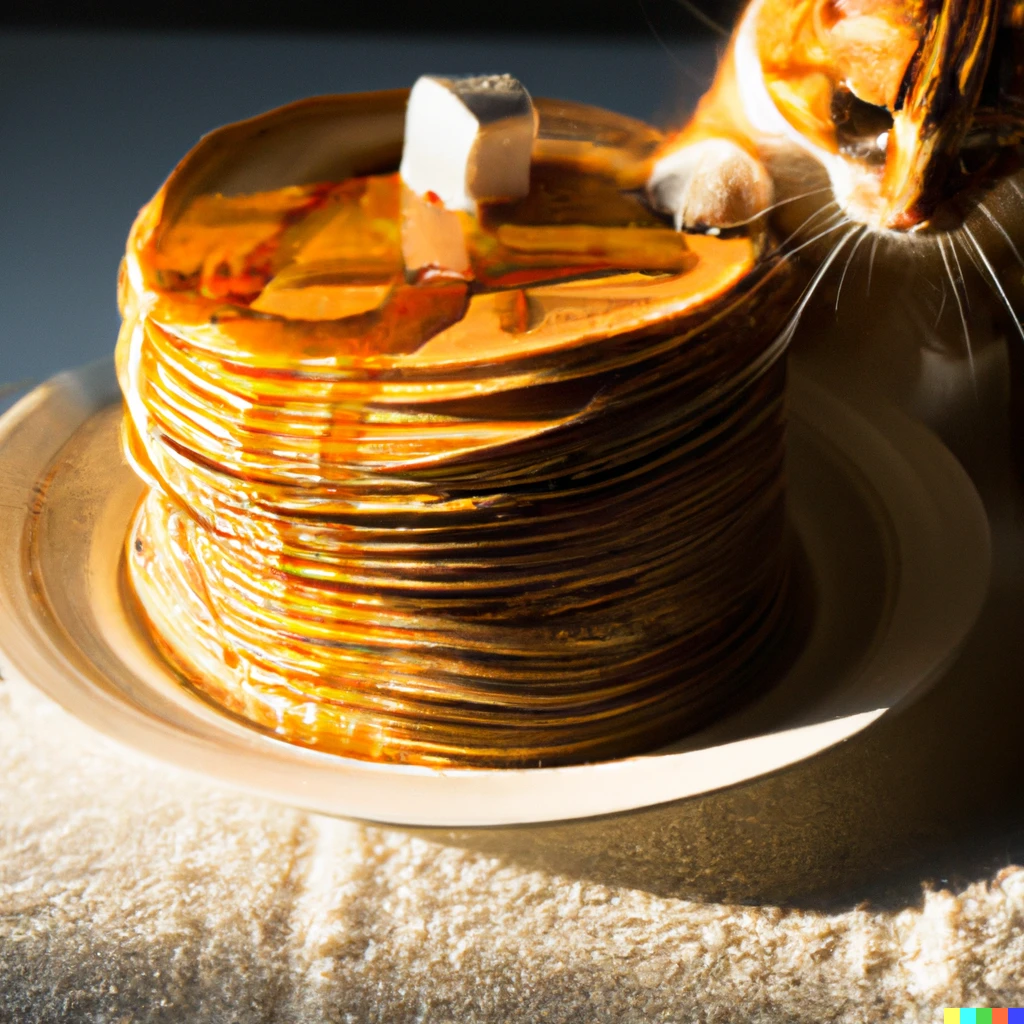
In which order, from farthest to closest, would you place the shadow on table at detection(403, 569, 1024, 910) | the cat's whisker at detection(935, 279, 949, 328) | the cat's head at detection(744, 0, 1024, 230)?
the cat's whisker at detection(935, 279, 949, 328) → the shadow on table at detection(403, 569, 1024, 910) → the cat's head at detection(744, 0, 1024, 230)

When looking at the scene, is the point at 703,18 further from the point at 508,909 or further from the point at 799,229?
the point at 508,909

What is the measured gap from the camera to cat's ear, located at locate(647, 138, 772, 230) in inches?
20.3

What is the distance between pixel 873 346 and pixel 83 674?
55cm

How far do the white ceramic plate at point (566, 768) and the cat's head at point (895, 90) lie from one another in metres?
0.20

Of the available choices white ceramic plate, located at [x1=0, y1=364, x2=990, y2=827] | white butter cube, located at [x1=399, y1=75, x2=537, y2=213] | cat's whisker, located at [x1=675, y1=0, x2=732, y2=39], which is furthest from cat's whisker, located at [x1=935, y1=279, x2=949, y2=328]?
white butter cube, located at [x1=399, y1=75, x2=537, y2=213]

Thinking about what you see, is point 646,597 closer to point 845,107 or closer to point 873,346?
point 845,107

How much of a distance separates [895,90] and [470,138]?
16cm

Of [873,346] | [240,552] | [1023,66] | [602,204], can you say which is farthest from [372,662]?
[873,346]

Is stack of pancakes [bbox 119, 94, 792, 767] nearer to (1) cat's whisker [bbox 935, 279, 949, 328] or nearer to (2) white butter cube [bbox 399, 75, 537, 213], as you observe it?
(2) white butter cube [bbox 399, 75, 537, 213]

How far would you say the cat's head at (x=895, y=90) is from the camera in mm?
434

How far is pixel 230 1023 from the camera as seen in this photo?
0.49m

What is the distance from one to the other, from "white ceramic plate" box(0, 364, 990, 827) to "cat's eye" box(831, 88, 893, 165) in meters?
0.21

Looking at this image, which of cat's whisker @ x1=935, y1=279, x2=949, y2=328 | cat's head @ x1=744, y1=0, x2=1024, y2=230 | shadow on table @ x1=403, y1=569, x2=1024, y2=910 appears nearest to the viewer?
cat's head @ x1=744, y1=0, x2=1024, y2=230

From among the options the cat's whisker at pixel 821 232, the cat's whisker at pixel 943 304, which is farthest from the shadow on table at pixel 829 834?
the cat's whisker at pixel 943 304
